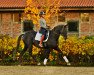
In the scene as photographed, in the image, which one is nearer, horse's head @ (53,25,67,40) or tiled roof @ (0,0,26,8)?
horse's head @ (53,25,67,40)

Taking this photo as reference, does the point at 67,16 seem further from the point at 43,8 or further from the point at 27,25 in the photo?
the point at 27,25

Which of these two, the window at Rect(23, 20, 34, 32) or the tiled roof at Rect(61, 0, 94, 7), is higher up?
the tiled roof at Rect(61, 0, 94, 7)

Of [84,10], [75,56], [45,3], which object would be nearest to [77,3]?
[84,10]

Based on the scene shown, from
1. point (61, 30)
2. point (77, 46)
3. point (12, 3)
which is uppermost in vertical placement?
point (61, 30)

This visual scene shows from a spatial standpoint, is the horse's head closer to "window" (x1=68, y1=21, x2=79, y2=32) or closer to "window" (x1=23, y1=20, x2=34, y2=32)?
"window" (x1=68, y1=21, x2=79, y2=32)

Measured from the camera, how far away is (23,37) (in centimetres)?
1845

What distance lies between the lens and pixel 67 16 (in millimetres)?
29938

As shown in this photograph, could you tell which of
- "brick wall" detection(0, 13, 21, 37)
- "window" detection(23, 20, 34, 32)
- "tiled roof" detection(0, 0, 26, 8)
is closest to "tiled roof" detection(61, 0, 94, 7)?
"window" detection(23, 20, 34, 32)

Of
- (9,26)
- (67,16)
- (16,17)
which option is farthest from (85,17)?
(9,26)

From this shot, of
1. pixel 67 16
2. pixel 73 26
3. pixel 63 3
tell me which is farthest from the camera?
pixel 73 26

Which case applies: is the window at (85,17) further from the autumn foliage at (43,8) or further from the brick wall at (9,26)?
the brick wall at (9,26)

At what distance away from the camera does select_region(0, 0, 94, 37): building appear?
29.3 m

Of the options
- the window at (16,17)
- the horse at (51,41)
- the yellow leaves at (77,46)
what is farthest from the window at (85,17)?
the horse at (51,41)

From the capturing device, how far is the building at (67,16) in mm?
29344
